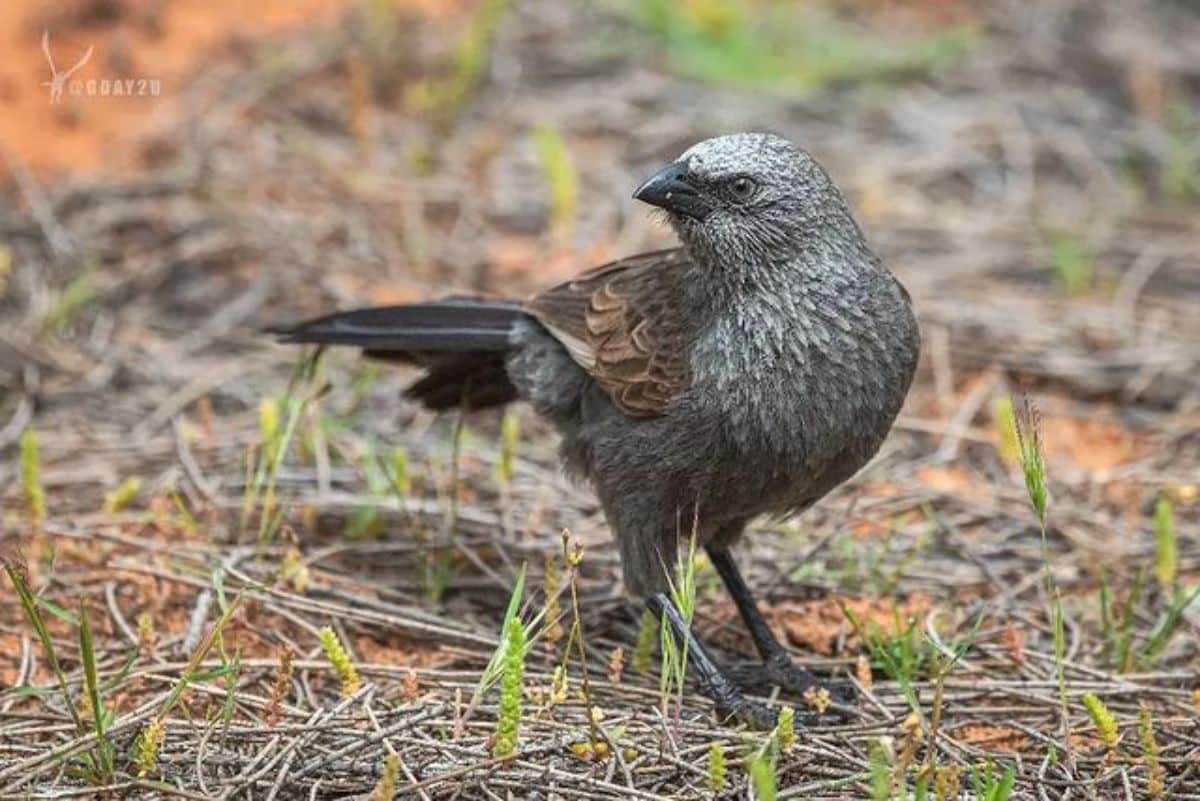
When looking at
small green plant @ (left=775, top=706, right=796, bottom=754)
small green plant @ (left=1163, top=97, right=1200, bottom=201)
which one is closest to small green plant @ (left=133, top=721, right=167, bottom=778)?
small green plant @ (left=775, top=706, right=796, bottom=754)

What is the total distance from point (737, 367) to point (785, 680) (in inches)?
35.4

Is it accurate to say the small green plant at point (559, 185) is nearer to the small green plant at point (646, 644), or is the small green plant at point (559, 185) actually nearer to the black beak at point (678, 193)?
the black beak at point (678, 193)

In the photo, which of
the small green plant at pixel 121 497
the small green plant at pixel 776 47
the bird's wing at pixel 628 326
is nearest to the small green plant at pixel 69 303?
the small green plant at pixel 121 497

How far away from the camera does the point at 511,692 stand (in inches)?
136

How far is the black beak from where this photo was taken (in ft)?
14.6

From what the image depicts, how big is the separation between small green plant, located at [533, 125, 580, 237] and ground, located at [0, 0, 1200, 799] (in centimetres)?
2

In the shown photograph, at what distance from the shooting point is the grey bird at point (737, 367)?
14.2ft

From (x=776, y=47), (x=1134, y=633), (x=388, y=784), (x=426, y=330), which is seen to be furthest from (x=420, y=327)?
(x=776, y=47)

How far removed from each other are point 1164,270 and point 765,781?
489cm

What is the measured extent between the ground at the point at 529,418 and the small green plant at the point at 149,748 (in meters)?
0.02

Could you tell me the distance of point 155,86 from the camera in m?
8.15

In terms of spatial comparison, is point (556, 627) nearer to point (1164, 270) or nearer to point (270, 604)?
point (270, 604)

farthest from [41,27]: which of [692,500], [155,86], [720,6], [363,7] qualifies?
[692,500]

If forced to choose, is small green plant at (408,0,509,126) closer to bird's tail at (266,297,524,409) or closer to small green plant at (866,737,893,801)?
bird's tail at (266,297,524,409)
